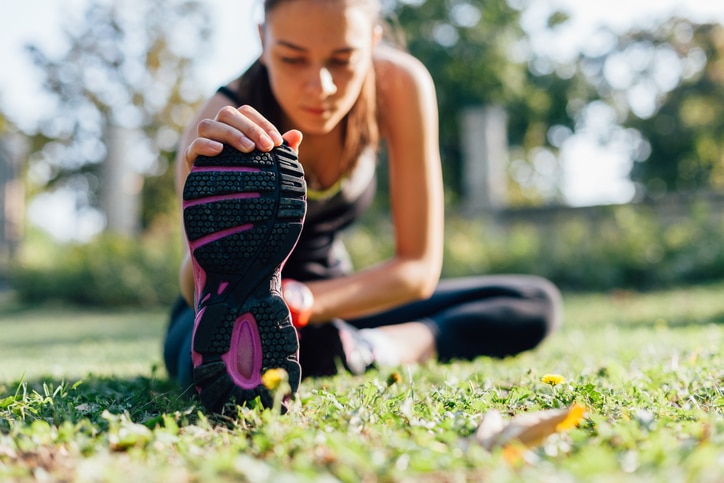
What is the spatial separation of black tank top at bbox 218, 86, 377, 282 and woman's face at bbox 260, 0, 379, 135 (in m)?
0.54

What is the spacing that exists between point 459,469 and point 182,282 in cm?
130

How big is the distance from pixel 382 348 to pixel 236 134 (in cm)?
120

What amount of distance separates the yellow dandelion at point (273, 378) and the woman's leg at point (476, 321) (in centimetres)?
121

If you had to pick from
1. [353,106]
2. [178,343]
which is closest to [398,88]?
[353,106]

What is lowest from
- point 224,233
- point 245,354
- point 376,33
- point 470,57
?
point 245,354

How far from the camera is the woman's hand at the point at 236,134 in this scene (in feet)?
4.66

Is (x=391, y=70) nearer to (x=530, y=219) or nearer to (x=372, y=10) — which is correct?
(x=372, y=10)

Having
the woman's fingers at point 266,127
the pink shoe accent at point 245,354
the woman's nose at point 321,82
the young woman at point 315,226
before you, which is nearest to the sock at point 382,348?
the young woman at point 315,226

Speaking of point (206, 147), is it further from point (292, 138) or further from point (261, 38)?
point (261, 38)

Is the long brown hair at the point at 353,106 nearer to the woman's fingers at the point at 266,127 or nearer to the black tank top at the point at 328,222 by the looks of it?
the black tank top at the point at 328,222

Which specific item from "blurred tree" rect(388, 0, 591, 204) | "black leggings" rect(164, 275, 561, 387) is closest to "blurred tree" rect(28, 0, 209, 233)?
"blurred tree" rect(388, 0, 591, 204)

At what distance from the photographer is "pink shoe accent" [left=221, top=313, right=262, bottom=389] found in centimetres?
139

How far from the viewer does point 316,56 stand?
195cm

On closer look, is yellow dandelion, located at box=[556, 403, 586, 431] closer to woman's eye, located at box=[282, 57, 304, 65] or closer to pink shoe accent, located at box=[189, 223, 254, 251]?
pink shoe accent, located at box=[189, 223, 254, 251]
